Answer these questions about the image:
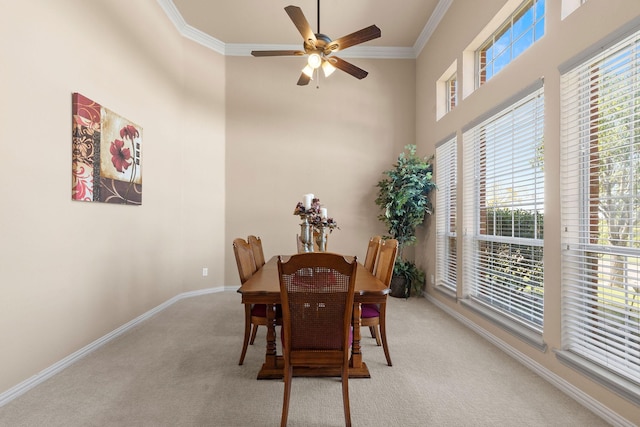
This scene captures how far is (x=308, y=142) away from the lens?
5.27 m

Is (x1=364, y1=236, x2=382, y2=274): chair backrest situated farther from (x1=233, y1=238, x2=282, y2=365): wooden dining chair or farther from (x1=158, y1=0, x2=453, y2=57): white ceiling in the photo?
(x1=158, y1=0, x2=453, y2=57): white ceiling

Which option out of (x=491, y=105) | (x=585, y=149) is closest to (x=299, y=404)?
(x=585, y=149)

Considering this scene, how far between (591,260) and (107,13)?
14.7 feet

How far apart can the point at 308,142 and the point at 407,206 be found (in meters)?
1.91

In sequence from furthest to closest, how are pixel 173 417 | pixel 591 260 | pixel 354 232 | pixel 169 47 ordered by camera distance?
pixel 354 232
pixel 169 47
pixel 591 260
pixel 173 417

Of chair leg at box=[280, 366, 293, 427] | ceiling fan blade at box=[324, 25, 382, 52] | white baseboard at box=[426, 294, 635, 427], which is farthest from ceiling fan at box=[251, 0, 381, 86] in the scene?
white baseboard at box=[426, 294, 635, 427]

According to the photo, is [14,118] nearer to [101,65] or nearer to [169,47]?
[101,65]

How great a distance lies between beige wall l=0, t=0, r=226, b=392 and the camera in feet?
7.02

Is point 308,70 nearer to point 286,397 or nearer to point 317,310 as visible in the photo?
point 317,310

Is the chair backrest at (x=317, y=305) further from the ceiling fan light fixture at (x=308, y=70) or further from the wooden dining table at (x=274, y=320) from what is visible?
the ceiling fan light fixture at (x=308, y=70)

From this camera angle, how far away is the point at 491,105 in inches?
122

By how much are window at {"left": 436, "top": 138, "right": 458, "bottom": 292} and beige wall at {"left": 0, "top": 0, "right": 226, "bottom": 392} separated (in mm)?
3458

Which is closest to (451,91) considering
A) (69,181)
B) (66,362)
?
(69,181)

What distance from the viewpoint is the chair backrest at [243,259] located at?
2.41 m
